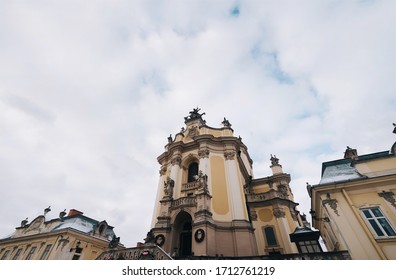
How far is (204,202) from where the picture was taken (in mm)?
16844

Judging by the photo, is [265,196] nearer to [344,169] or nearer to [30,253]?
[344,169]

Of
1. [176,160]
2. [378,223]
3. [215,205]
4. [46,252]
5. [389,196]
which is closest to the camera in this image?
[378,223]

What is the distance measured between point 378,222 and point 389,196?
1.93 metres

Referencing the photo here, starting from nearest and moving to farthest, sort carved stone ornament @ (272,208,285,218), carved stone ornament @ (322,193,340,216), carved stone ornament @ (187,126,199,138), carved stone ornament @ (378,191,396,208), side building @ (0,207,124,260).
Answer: carved stone ornament @ (378,191,396,208)
carved stone ornament @ (322,193,340,216)
carved stone ornament @ (272,208,285,218)
side building @ (0,207,124,260)
carved stone ornament @ (187,126,199,138)

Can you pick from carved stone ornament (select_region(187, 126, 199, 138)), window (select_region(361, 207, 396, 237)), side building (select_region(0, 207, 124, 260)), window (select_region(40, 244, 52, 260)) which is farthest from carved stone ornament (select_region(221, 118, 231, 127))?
window (select_region(40, 244, 52, 260))

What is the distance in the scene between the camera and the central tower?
15500 millimetres

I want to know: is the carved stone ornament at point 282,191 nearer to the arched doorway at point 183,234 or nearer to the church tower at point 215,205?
the church tower at point 215,205

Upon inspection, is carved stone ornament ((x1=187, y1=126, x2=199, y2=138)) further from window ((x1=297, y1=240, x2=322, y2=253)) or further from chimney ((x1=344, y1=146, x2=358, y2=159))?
window ((x1=297, y1=240, x2=322, y2=253))

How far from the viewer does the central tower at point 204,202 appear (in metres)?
15.5

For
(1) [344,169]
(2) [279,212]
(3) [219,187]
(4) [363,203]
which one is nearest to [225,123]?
(3) [219,187]

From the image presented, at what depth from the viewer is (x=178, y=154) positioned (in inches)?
920

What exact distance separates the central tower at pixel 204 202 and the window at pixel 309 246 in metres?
4.47

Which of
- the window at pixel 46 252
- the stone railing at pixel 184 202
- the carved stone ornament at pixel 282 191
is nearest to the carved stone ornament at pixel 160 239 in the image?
the stone railing at pixel 184 202
